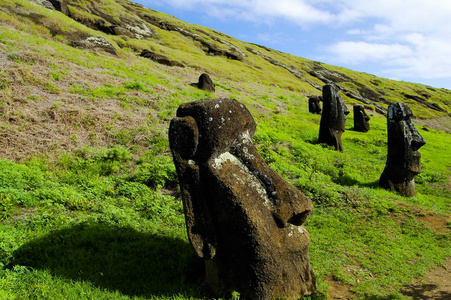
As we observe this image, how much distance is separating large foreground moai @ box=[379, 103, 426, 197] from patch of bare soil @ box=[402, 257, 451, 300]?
5902 mm

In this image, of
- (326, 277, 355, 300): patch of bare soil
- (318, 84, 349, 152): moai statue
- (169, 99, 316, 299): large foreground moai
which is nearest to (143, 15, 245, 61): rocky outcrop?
(318, 84, 349, 152): moai statue

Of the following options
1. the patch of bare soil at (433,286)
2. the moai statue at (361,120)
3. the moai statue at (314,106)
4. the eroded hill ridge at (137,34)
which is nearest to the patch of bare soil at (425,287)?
the patch of bare soil at (433,286)

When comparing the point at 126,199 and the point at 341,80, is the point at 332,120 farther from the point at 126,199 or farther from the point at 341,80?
the point at 341,80

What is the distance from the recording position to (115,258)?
5.35 metres

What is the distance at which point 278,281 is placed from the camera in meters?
4.49

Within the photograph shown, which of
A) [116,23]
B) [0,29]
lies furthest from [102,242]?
[116,23]

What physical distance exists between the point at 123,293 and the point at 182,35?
255ft

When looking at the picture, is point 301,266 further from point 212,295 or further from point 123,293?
point 123,293

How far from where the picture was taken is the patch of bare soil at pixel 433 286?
538 centimetres

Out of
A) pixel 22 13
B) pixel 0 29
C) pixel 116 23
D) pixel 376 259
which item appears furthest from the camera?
pixel 116 23

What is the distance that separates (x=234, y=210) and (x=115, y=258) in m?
2.64

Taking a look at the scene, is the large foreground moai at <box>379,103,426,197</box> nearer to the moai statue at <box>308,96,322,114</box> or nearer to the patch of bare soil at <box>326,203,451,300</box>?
the patch of bare soil at <box>326,203,451,300</box>

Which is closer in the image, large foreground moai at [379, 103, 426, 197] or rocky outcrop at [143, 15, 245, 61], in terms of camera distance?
large foreground moai at [379, 103, 426, 197]

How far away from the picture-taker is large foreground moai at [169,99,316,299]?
14.3 ft
